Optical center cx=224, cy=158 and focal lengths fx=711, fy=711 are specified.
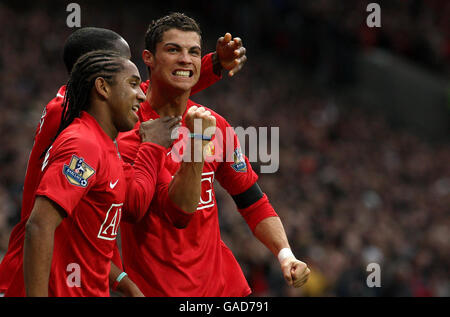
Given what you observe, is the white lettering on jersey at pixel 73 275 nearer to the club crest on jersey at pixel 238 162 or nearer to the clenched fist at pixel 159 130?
the clenched fist at pixel 159 130

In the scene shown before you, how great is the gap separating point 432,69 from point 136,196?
57.3 ft

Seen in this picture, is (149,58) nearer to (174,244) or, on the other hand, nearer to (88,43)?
(88,43)

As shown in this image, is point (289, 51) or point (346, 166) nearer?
point (346, 166)

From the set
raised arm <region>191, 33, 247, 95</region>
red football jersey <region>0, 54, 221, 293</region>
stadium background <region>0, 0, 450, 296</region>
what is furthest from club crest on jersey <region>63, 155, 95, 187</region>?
stadium background <region>0, 0, 450, 296</region>

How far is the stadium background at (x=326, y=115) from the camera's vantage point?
1074 cm

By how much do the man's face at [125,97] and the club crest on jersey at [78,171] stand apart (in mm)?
350

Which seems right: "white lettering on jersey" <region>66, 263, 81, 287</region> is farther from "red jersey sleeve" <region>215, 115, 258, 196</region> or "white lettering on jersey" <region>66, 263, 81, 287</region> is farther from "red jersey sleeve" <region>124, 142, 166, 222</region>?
"red jersey sleeve" <region>215, 115, 258, 196</region>

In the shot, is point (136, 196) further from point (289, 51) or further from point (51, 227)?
point (289, 51)

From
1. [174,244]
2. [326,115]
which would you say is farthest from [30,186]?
[326,115]
